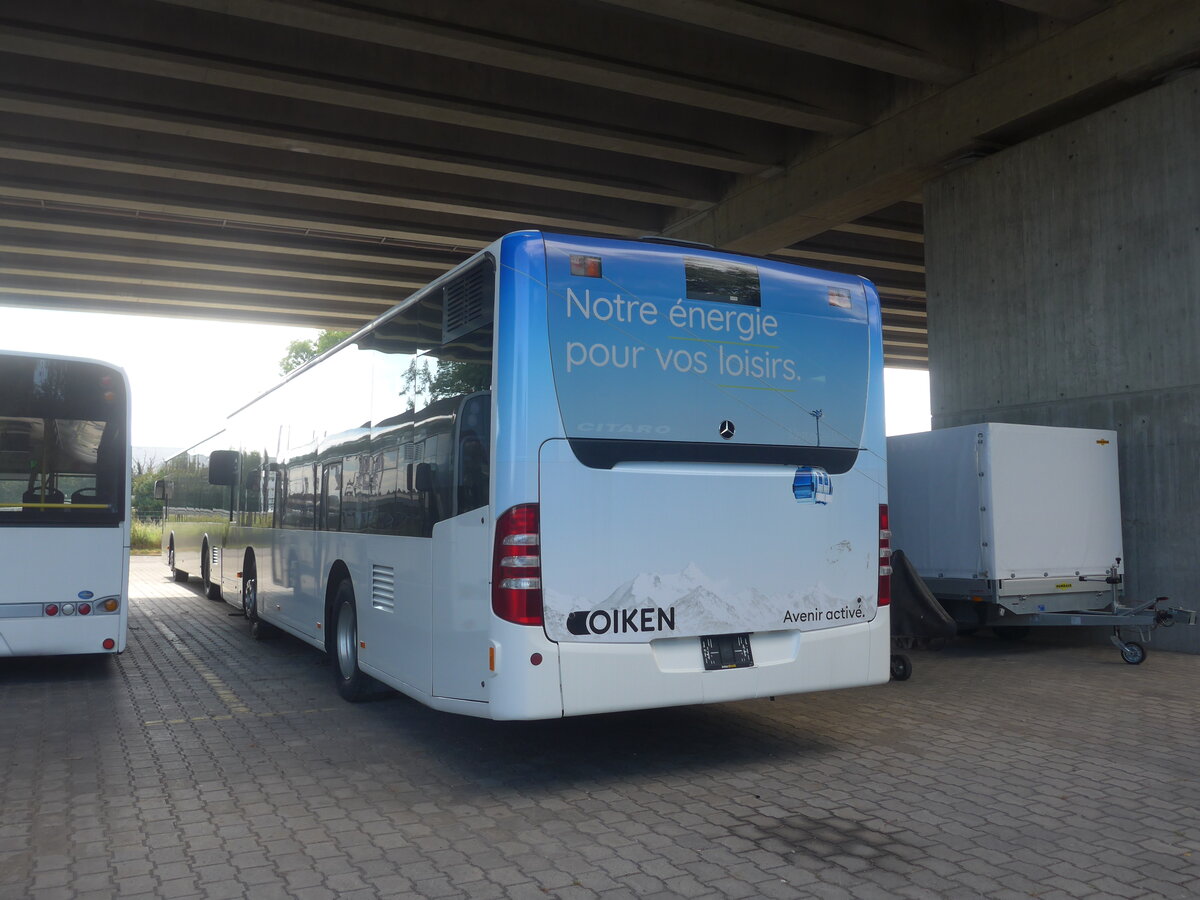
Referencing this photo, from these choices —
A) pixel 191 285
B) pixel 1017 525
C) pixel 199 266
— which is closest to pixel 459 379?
pixel 1017 525

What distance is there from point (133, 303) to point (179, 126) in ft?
40.9

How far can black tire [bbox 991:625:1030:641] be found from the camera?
11961 millimetres

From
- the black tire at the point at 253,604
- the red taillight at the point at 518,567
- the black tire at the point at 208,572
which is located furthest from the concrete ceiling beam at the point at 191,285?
the red taillight at the point at 518,567

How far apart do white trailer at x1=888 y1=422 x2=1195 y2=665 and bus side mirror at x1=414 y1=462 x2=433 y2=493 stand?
20.5 ft

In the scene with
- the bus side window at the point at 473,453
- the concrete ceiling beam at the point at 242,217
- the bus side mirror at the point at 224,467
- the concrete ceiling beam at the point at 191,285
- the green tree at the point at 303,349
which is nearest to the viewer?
the bus side window at the point at 473,453

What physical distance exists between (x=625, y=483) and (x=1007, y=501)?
6.05 meters

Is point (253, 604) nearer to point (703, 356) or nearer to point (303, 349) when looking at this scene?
point (703, 356)

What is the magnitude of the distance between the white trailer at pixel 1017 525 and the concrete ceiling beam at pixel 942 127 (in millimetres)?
4291

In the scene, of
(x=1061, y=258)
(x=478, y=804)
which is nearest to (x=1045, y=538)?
(x=1061, y=258)

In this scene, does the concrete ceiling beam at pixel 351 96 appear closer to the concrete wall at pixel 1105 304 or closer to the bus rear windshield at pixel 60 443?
the concrete wall at pixel 1105 304

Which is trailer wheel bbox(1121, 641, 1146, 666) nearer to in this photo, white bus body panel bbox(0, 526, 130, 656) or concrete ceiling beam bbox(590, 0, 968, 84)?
concrete ceiling beam bbox(590, 0, 968, 84)

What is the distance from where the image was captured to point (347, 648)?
26.8 feet

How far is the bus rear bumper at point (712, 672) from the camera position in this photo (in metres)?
5.48

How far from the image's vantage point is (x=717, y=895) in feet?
13.4
